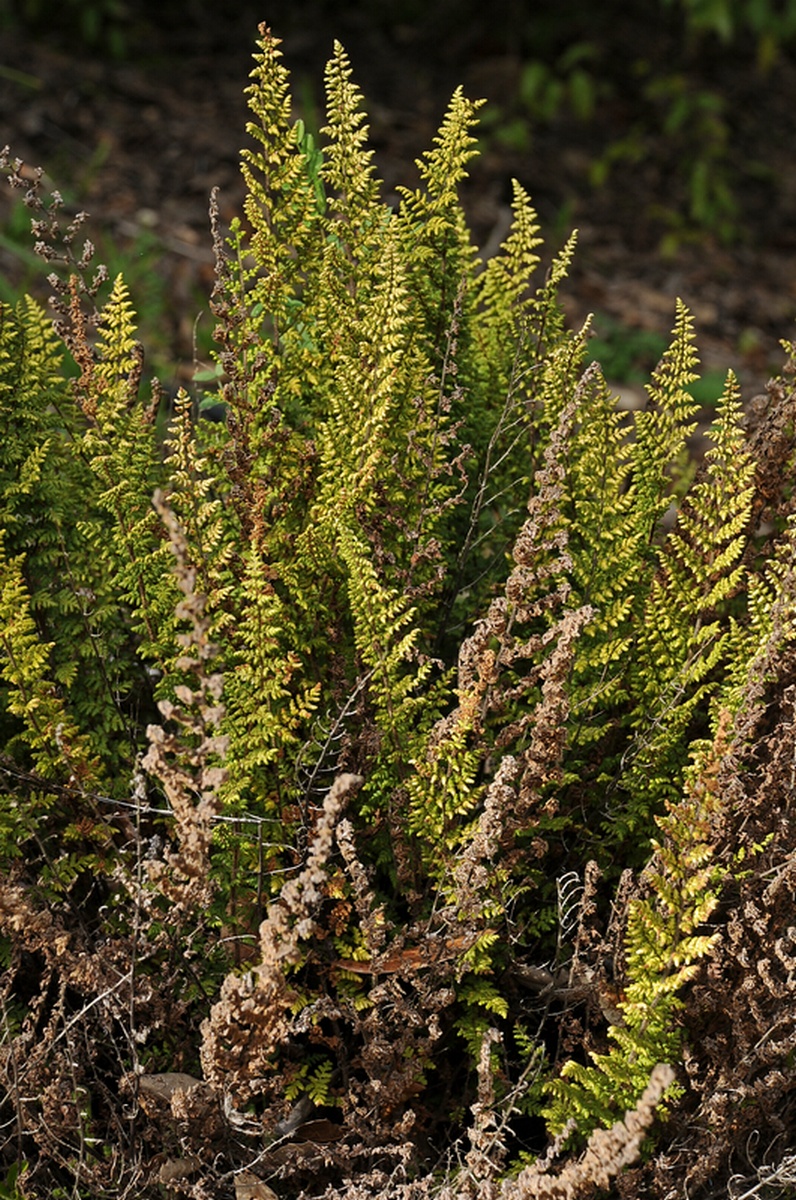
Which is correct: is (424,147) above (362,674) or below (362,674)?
above

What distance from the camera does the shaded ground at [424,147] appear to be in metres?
5.65

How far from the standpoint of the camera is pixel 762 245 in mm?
6430

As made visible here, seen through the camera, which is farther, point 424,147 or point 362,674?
point 424,147

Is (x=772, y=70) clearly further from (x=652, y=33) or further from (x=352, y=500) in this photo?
(x=352, y=500)

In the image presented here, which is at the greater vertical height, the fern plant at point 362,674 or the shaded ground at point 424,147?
the shaded ground at point 424,147

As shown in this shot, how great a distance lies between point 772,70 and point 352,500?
655cm

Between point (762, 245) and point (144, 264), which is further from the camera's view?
point (762, 245)

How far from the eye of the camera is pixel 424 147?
6473 mm

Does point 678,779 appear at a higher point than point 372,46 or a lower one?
lower

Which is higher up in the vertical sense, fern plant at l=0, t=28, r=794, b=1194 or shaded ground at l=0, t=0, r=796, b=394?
→ shaded ground at l=0, t=0, r=796, b=394

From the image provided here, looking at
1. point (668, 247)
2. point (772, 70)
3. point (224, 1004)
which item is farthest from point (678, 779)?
point (772, 70)

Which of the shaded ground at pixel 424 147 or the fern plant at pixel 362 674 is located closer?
the fern plant at pixel 362 674

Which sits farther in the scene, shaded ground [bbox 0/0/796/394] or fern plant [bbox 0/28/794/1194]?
shaded ground [bbox 0/0/796/394]

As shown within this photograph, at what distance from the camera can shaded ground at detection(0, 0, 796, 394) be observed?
18.5ft
